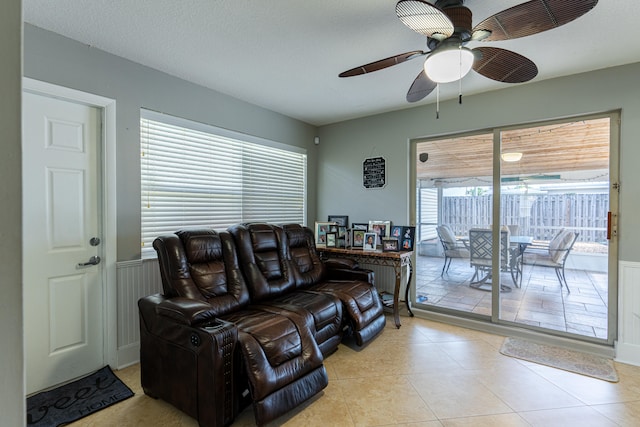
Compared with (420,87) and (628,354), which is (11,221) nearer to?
(420,87)

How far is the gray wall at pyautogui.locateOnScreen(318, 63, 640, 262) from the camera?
2635 mm

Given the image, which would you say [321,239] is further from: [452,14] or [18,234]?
[18,234]

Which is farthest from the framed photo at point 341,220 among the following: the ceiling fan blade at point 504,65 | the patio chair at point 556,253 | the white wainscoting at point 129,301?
the ceiling fan blade at point 504,65

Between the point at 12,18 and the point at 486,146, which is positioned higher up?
the point at 486,146

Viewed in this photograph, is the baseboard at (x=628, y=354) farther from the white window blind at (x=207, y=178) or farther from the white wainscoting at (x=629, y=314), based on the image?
the white window blind at (x=207, y=178)

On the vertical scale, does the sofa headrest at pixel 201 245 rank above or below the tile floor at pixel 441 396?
above

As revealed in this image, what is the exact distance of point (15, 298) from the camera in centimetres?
57

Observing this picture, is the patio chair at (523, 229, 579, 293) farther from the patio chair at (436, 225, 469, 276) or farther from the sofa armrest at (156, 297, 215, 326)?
the sofa armrest at (156, 297, 215, 326)

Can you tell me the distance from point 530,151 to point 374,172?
1.72 meters

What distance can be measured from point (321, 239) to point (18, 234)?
11.5 ft

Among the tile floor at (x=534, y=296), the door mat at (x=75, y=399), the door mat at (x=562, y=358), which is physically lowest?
the door mat at (x=75, y=399)

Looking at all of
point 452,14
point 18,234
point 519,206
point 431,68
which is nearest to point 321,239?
point 519,206

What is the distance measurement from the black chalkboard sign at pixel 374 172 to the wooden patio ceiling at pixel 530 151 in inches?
17.9

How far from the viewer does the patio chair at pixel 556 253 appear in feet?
9.97
